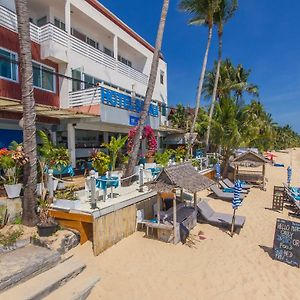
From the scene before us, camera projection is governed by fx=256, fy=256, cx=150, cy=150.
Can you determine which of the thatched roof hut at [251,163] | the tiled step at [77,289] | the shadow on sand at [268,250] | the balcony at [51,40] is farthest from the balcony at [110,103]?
the thatched roof hut at [251,163]

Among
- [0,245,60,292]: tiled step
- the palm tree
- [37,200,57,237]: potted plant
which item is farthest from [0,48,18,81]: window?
the palm tree

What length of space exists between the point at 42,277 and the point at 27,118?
4.83 meters

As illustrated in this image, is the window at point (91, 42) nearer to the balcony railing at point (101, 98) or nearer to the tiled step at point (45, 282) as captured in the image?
the balcony railing at point (101, 98)

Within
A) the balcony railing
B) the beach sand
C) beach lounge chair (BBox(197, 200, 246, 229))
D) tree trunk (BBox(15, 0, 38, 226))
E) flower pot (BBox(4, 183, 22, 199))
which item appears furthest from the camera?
the balcony railing

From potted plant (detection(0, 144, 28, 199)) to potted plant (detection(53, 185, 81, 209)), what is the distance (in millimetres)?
1289

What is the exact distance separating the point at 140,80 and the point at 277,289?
63.5 ft

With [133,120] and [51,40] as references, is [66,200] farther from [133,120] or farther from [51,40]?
[51,40]

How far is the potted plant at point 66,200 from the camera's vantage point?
28.2 ft

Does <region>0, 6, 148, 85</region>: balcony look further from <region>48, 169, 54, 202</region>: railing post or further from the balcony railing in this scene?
<region>48, 169, 54, 202</region>: railing post

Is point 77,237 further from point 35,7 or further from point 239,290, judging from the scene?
point 35,7

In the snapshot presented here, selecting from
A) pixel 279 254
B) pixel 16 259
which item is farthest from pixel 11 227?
pixel 279 254

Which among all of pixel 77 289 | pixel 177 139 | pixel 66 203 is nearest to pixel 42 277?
pixel 77 289

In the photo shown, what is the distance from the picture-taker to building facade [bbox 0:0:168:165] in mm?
12508

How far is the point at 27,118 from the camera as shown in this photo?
27.4ft
